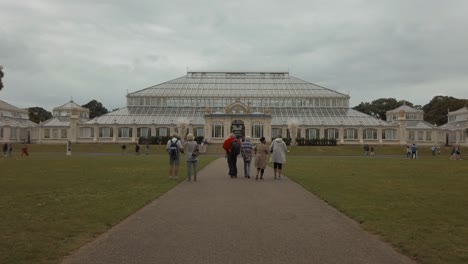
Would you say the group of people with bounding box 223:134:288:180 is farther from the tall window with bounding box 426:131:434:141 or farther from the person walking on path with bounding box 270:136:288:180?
the tall window with bounding box 426:131:434:141

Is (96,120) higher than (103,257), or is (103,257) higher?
(96,120)

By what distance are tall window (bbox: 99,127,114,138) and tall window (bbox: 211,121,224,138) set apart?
783 inches

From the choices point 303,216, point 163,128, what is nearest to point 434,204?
point 303,216

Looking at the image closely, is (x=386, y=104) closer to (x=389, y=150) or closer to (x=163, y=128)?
(x=389, y=150)

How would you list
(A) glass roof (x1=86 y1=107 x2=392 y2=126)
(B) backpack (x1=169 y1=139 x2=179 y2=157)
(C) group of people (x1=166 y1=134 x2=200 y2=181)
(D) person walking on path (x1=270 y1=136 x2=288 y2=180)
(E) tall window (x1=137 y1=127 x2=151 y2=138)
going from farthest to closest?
(A) glass roof (x1=86 y1=107 x2=392 y2=126) → (E) tall window (x1=137 y1=127 x2=151 y2=138) → (D) person walking on path (x1=270 y1=136 x2=288 y2=180) → (B) backpack (x1=169 y1=139 x2=179 y2=157) → (C) group of people (x1=166 y1=134 x2=200 y2=181)

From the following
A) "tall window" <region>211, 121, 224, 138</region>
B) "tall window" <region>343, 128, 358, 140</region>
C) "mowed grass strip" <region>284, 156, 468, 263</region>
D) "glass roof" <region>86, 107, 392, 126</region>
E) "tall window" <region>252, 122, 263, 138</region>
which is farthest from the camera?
"glass roof" <region>86, 107, 392, 126</region>

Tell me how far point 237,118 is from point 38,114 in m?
91.7

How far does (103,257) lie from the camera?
775 centimetres

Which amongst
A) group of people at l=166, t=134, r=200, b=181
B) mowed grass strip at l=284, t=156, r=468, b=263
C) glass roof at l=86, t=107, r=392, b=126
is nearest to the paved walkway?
mowed grass strip at l=284, t=156, r=468, b=263

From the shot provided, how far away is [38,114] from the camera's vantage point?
14750cm

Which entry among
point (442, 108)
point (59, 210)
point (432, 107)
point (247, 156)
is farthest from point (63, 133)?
point (432, 107)

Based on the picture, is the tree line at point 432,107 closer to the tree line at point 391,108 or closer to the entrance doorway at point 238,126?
the tree line at point 391,108

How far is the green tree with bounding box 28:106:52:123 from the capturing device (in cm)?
14238

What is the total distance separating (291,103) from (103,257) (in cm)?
8867
